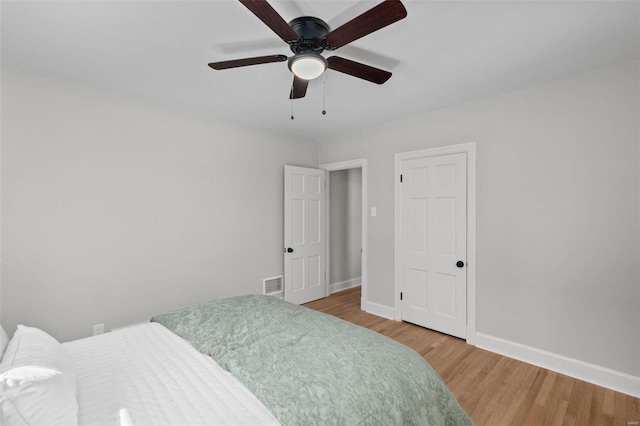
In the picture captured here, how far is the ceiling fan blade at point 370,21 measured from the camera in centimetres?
128

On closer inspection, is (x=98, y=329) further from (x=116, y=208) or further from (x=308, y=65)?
(x=308, y=65)

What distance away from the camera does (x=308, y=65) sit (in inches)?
67.3

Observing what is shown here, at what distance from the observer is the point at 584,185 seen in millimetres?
2445

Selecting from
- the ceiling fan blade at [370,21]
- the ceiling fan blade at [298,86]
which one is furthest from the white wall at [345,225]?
the ceiling fan blade at [370,21]

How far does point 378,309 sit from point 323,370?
8.89 feet

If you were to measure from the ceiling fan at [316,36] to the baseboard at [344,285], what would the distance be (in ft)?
11.8

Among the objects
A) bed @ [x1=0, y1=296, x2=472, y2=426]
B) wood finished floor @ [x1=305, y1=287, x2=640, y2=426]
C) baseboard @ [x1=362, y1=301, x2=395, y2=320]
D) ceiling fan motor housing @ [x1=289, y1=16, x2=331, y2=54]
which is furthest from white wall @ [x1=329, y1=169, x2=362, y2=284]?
ceiling fan motor housing @ [x1=289, y1=16, x2=331, y2=54]

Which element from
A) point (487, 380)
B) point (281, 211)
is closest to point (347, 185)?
point (281, 211)

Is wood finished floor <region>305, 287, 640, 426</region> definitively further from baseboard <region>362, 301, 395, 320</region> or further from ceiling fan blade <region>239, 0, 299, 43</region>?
ceiling fan blade <region>239, 0, 299, 43</region>

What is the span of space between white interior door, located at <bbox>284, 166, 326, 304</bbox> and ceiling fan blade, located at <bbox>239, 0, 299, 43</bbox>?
2582 mm

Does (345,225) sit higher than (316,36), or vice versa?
(316,36)

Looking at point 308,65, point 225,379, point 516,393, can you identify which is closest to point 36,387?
point 225,379

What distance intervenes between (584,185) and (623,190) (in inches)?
9.1

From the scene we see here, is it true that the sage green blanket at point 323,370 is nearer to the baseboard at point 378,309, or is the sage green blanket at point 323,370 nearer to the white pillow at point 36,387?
the white pillow at point 36,387
